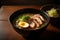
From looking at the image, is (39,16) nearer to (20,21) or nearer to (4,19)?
(20,21)

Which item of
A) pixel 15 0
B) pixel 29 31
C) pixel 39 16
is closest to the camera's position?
pixel 29 31

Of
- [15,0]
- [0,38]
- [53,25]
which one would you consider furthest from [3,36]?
[15,0]

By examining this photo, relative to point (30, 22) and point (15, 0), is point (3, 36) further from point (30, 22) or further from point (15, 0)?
point (15, 0)

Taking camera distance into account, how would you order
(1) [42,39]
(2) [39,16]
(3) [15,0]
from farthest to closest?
(3) [15,0], (2) [39,16], (1) [42,39]

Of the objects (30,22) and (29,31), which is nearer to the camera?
(29,31)

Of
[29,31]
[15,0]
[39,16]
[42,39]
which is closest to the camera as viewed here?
[29,31]

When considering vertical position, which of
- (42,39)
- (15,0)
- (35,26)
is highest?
(15,0)

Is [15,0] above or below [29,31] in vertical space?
above

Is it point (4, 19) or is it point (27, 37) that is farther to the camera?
point (4, 19)

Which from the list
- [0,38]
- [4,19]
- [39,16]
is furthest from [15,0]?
[0,38]
